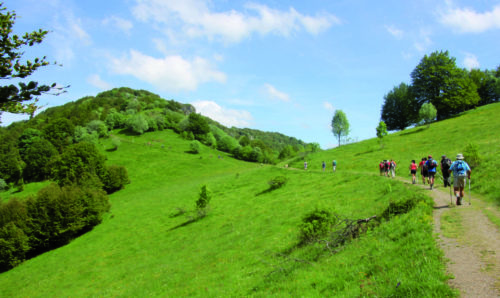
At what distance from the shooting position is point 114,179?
237ft

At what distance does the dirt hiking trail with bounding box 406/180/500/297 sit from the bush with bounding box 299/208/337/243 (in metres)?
5.08

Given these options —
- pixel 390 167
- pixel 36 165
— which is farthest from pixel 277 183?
pixel 36 165

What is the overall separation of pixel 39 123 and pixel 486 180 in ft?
543

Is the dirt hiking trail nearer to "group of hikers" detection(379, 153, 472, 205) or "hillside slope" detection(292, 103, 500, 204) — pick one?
"group of hikers" detection(379, 153, 472, 205)

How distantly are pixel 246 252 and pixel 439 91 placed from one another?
81622 mm

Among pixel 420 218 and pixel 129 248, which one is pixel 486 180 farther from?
pixel 129 248

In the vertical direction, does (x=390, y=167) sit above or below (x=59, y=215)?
above

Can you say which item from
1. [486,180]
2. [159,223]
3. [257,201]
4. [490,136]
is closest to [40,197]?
[159,223]

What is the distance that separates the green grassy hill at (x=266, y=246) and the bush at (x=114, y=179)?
13.9 m

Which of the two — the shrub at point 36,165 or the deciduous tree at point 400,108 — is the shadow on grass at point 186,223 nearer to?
the deciduous tree at point 400,108

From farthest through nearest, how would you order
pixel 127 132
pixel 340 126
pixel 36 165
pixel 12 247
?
1. pixel 127 132
2. pixel 36 165
3. pixel 340 126
4. pixel 12 247

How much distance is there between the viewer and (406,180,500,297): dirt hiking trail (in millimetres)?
6180

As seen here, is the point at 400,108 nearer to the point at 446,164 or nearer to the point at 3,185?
the point at 446,164

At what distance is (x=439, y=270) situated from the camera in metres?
7.03
